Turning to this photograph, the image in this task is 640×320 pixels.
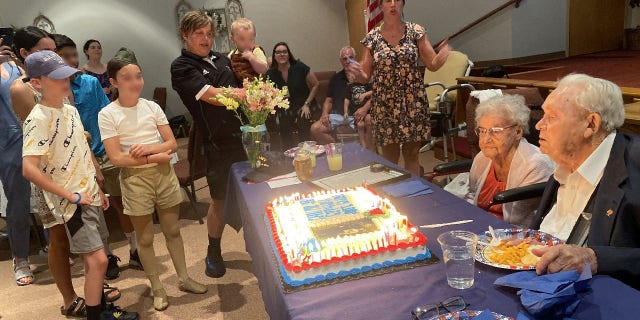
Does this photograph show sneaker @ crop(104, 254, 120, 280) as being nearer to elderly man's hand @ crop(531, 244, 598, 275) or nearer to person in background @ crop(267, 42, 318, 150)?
person in background @ crop(267, 42, 318, 150)

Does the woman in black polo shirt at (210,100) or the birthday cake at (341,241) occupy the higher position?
the woman in black polo shirt at (210,100)

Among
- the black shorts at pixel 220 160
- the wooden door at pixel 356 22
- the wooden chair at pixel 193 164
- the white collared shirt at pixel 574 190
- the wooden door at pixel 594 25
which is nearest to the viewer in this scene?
the white collared shirt at pixel 574 190

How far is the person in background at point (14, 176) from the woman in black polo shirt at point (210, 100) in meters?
1.34

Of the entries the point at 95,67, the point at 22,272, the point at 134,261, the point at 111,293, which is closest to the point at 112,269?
the point at 134,261

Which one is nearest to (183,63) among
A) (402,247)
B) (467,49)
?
(402,247)

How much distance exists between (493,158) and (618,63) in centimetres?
632

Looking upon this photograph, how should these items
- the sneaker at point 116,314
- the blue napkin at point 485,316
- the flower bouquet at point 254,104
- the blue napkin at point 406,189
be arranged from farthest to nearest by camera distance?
the sneaker at point 116,314 < the flower bouquet at point 254,104 < the blue napkin at point 406,189 < the blue napkin at point 485,316

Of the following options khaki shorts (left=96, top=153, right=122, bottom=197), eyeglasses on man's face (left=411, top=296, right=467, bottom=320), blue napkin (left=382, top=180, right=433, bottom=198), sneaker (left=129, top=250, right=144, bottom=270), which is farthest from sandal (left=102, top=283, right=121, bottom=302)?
eyeglasses on man's face (left=411, top=296, right=467, bottom=320)

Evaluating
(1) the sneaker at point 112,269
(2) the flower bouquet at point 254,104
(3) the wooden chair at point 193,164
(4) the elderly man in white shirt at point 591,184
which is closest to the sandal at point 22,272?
(1) the sneaker at point 112,269

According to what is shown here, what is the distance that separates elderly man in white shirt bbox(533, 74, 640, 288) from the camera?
1232mm

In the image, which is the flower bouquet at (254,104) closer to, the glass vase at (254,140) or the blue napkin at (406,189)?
the glass vase at (254,140)

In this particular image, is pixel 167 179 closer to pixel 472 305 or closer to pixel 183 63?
pixel 183 63

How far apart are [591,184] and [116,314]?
246 centimetres

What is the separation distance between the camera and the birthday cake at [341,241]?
4.24 ft
